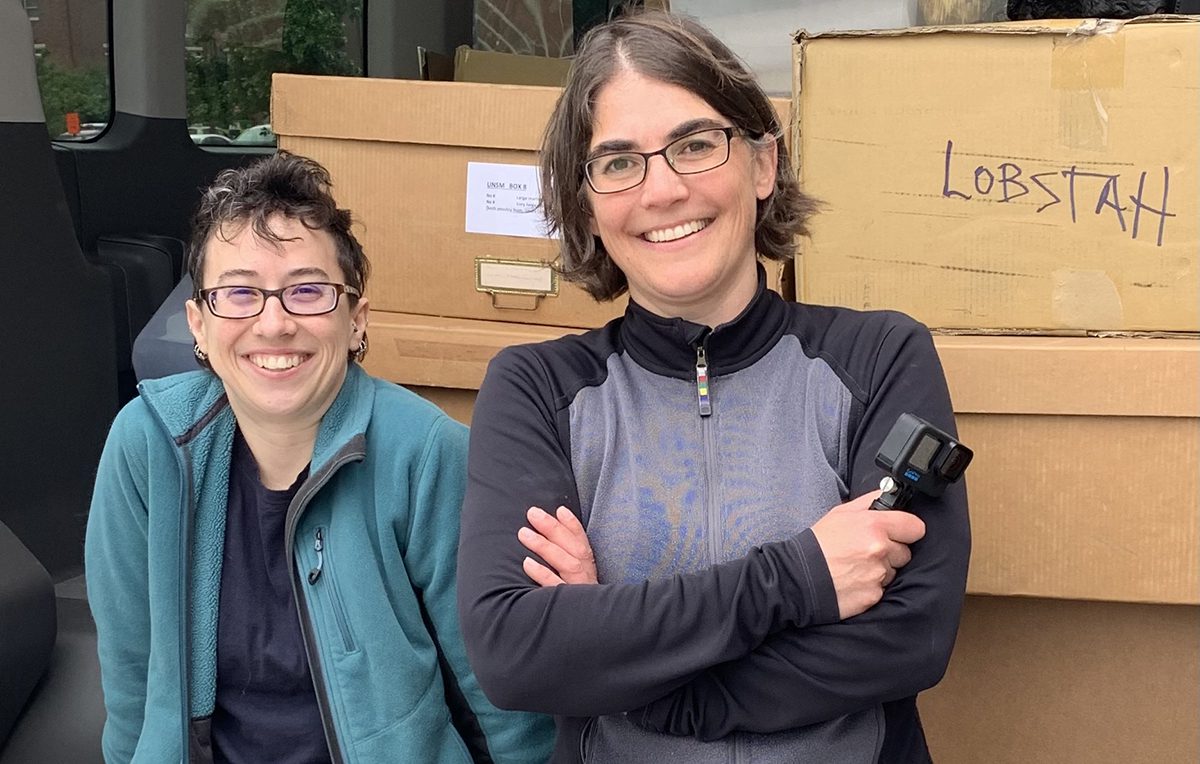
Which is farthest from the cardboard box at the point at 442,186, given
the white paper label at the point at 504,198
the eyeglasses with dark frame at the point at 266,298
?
the eyeglasses with dark frame at the point at 266,298

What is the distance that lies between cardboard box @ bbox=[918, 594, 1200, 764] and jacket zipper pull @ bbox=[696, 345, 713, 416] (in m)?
0.63

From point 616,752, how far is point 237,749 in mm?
562

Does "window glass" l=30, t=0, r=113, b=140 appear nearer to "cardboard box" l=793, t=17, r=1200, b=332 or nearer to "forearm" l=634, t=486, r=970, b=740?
"cardboard box" l=793, t=17, r=1200, b=332

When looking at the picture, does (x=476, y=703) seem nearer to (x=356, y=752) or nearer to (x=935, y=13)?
(x=356, y=752)

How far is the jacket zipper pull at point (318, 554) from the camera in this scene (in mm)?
1587

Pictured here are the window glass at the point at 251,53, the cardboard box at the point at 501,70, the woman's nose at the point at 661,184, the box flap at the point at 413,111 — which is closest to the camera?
the woman's nose at the point at 661,184

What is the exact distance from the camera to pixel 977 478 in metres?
1.70

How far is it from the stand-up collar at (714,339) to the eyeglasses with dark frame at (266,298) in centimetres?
44

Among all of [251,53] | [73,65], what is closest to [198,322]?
[73,65]

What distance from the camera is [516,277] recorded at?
1956 mm

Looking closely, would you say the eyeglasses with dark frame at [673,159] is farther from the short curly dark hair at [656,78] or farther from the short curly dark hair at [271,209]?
the short curly dark hair at [271,209]

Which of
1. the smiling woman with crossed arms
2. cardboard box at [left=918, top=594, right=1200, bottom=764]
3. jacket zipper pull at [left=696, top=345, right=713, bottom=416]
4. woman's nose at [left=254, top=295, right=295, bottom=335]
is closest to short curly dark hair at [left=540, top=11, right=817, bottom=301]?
the smiling woman with crossed arms

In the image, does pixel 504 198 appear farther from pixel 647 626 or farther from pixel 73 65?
pixel 73 65

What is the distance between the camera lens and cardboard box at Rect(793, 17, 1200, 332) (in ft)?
5.41
